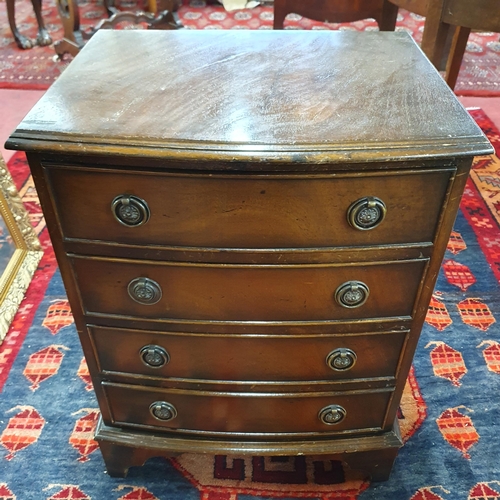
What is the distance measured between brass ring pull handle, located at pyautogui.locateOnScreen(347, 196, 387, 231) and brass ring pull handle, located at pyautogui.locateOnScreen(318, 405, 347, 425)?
495mm

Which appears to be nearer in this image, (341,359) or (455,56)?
(341,359)

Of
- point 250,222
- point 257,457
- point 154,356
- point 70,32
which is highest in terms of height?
point 250,222

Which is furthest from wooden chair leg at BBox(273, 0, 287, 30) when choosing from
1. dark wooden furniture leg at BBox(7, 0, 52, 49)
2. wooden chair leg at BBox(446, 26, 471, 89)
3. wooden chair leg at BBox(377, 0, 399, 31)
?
dark wooden furniture leg at BBox(7, 0, 52, 49)

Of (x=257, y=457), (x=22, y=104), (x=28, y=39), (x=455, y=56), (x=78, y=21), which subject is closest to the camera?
(x=257, y=457)

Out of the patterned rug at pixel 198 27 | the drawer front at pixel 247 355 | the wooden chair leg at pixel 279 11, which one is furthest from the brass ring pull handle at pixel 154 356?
the patterned rug at pixel 198 27

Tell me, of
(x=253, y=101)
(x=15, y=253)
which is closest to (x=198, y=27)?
(x=15, y=253)

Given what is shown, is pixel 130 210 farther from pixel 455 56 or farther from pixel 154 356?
pixel 455 56

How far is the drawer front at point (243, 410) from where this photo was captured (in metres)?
1.11

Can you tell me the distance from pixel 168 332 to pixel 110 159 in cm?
39

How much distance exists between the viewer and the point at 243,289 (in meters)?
0.92

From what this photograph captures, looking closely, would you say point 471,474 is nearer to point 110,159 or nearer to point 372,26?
point 110,159

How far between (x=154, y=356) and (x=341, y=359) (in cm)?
39

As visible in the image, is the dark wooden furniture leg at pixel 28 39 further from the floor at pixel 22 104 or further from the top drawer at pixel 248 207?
the top drawer at pixel 248 207

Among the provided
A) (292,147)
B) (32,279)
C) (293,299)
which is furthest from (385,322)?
(32,279)
